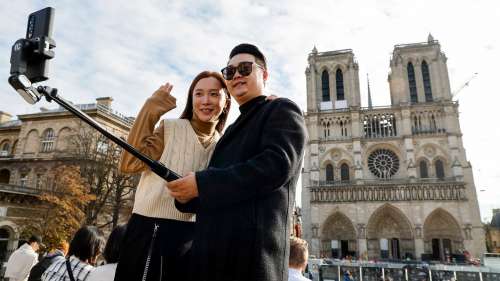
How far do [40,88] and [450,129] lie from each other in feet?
128

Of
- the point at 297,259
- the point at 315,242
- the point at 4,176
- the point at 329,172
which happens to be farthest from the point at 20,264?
the point at 329,172

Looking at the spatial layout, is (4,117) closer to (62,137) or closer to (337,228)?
(62,137)

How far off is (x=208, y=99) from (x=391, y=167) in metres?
36.7

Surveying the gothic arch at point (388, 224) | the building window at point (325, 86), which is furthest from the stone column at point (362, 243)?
the building window at point (325, 86)

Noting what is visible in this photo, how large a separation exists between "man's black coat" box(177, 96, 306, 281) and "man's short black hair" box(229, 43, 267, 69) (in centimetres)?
58

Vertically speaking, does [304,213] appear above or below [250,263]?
above

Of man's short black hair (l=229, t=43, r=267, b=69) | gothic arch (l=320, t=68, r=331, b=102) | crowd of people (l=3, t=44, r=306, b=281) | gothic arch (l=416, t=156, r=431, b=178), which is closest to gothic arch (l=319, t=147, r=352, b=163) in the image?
gothic arch (l=320, t=68, r=331, b=102)

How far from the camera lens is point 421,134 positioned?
115 feet

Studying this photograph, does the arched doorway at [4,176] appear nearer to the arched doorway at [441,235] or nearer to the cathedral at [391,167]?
the cathedral at [391,167]

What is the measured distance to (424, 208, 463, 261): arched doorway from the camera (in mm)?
31375

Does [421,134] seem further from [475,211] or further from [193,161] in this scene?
[193,161]

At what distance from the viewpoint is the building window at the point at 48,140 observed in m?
28.1

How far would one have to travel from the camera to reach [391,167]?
35562 millimetres

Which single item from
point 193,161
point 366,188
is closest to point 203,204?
point 193,161
